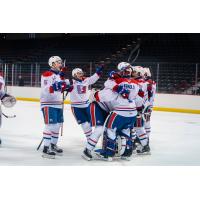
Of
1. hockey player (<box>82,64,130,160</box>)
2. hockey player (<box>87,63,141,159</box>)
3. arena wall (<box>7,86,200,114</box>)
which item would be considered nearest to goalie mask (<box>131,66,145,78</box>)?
hockey player (<box>87,63,141,159</box>)

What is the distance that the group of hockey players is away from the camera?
433 cm

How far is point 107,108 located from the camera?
15.2 ft

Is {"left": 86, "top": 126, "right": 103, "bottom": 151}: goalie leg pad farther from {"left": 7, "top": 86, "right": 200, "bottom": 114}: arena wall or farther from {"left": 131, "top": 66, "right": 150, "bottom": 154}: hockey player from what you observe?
{"left": 7, "top": 86, "right": 200, "bottom": 114}: arena wall

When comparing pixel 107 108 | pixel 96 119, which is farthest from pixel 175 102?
pixel 96 119

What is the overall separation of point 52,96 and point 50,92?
0.46 feet

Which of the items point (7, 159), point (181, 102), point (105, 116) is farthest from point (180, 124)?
point (7, 159)

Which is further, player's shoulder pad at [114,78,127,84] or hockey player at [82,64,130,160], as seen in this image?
hockey player at [82,64,130,160]

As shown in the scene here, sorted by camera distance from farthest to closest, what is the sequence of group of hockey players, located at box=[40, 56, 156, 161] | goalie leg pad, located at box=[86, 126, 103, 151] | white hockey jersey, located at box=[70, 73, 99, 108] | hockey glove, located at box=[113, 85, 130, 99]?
1. white hockey jersey, located at box=[70, 73, 99, 108]
2. goalie leg pad, located at box=[86, 126, 103, 151]
3. group of hockey players, located at box=[40, 56, 156, 161]
4. hockey glove, located at box=[113, 85, 130, 99]

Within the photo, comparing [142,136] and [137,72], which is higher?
[137,72]

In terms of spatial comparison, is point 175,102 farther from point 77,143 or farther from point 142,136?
point 142,136

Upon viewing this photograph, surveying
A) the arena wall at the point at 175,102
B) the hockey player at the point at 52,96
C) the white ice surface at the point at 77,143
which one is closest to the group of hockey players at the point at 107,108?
the hockey player at the point at 52,96

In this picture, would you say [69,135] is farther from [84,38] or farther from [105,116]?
[84,38]

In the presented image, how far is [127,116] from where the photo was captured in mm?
4379

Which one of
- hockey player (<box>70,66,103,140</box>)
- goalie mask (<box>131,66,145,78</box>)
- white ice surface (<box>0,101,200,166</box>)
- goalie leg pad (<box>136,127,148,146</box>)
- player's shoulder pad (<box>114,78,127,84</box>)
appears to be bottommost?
white ice surface (<box>0,101,200,166</box>)
